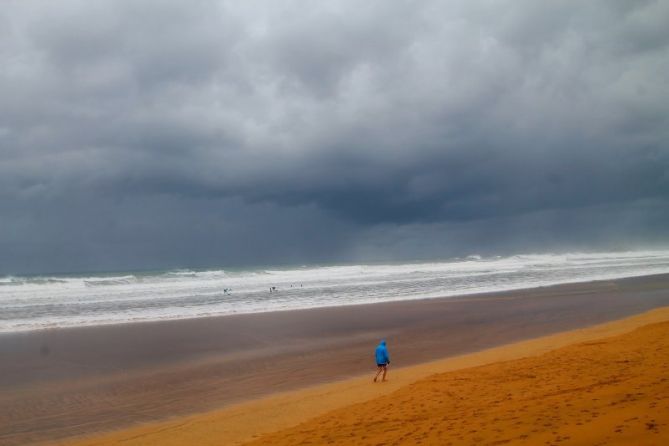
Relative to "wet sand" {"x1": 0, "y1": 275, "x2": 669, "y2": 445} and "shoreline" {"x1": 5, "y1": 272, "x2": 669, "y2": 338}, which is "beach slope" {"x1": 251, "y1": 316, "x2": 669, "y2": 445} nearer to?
"wet sand" {"x1": 0, "y1": 275, "x2": 669, "y2": 445}

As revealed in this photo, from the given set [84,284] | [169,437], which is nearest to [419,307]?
[169,437]

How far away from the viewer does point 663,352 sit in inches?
468

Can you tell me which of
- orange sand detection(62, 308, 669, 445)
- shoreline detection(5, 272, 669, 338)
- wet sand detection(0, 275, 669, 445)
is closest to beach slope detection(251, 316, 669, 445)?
orange sand detection(62, 308, 669, 445)

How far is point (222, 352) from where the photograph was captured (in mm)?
17656

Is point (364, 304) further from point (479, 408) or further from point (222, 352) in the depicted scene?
point (479, 408)

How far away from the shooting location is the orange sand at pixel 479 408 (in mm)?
7039

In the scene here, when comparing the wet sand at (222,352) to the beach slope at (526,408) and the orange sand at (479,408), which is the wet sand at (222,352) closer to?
the orange sand at (479,408)

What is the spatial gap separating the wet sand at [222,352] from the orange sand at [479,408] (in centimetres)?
137

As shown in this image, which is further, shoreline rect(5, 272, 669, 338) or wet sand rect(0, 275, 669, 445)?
shoreline rect(5, 272, 669, 338)

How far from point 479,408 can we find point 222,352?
36.2 ft

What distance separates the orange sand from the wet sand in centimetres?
137

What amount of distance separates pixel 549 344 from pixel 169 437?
1245cm

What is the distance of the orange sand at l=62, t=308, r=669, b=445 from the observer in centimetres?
704

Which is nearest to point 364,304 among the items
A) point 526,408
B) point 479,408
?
point 479,408
